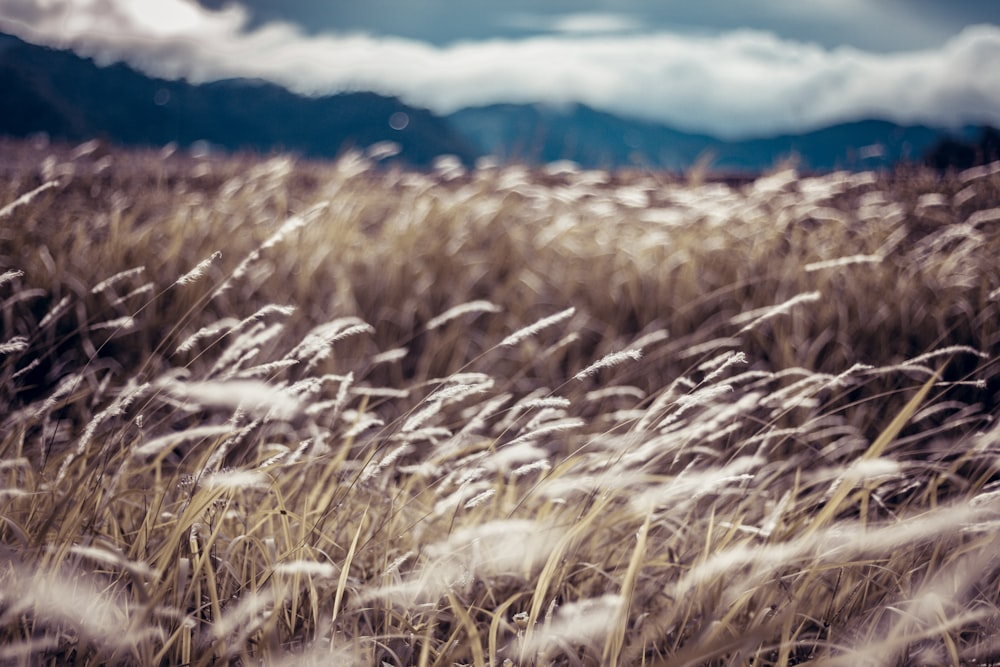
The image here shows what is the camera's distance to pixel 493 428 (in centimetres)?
263

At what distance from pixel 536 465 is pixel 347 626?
0.49 meters

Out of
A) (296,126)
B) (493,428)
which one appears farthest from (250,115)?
(493,428)

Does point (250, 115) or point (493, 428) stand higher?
point (250, 115)

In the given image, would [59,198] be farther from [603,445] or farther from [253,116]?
[253,116]

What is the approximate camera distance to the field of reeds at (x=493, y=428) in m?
1.17

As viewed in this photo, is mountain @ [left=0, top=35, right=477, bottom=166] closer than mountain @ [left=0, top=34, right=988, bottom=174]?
No

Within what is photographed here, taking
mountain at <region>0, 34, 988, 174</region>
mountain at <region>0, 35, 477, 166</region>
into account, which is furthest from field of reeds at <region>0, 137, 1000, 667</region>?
mountain at <region>0, 35, 477, 166</region>

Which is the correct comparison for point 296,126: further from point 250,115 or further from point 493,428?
point 493,428

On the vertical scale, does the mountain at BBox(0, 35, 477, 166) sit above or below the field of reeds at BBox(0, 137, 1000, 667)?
above

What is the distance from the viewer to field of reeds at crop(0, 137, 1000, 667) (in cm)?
117

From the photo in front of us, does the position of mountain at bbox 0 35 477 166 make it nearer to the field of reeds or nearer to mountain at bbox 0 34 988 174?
mountain at bbox 0 34 988 174

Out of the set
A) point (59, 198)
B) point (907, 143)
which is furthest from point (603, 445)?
point (59, 198)

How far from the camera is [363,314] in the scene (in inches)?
126

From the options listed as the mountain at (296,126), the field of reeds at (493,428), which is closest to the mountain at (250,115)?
the mountain at (296,126)
